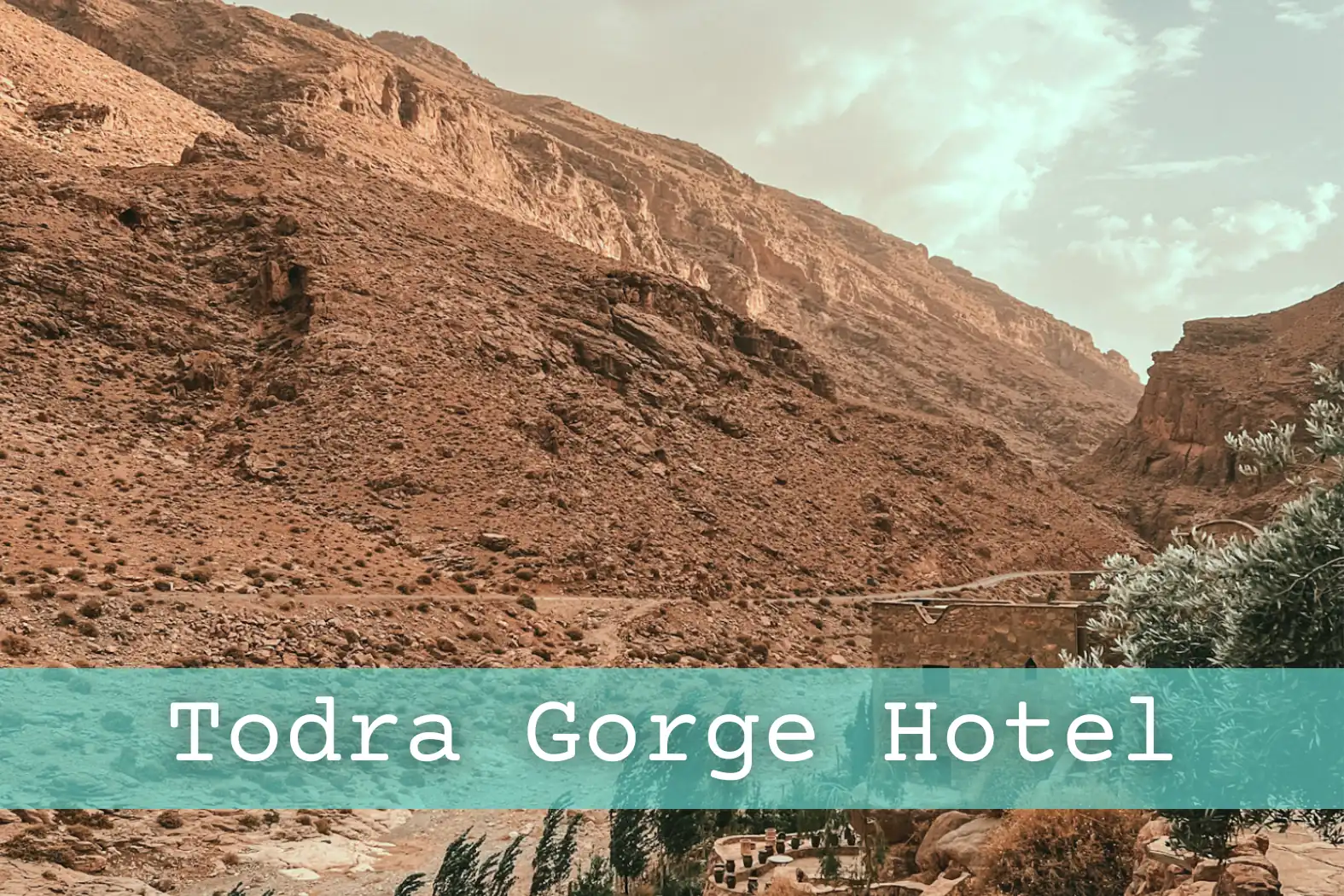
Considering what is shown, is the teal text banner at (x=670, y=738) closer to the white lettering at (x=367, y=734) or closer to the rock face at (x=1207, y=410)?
the white lettering at (x=367, y=734)

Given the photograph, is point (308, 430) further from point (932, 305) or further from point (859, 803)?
point (932, 305)

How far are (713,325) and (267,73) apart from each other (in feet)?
126

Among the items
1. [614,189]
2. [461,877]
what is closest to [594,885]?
[461,877]

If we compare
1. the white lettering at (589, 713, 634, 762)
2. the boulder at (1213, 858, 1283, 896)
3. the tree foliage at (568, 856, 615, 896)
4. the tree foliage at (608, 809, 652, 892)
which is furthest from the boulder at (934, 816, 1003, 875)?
the white lettering at (589, 713, 634, 762)

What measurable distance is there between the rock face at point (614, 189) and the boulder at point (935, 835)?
4863 cm

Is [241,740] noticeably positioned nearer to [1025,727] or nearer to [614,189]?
[1025,727]

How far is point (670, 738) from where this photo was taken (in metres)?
25.7

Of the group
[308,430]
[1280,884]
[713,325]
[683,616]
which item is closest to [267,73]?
[713,325]

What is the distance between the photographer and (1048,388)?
108 m

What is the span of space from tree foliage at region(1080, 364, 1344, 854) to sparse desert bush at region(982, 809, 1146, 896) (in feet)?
7.89

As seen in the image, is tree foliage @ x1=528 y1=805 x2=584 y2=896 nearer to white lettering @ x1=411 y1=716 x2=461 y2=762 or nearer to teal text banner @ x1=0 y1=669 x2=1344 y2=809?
teal text banner @ x1=0 y1=669 x2=1344 y2=809

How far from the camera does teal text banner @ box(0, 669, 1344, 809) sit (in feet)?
26.3

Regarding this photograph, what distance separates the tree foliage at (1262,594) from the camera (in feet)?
23.6

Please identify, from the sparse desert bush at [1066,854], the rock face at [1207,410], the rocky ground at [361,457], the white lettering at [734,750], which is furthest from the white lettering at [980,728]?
the rock face at [1207,410]
